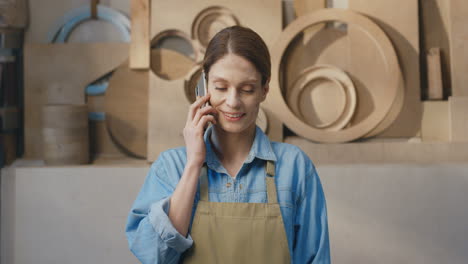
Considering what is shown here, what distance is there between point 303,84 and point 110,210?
1316 mm

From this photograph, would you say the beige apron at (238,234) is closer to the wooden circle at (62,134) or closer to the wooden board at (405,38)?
the wooden circle at (62,134)

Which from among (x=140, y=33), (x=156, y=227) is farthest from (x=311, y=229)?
(x=140, y=33)

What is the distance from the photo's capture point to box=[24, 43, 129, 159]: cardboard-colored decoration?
2.74 m

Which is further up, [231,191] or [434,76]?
[434,76]

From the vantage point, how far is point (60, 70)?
2758mm

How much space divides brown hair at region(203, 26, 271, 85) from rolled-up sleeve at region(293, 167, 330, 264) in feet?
1.16

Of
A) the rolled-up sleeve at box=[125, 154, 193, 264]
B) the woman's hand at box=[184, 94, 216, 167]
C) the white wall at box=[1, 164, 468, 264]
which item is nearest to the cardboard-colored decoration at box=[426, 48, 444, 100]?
the white wall at box=[1, 164, 468, 264]

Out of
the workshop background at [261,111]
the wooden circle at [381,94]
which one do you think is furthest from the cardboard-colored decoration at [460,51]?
the wooden circle at [381,94]

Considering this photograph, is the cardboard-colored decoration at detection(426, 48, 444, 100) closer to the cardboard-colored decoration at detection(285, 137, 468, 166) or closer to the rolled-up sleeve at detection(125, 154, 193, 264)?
the cardboard-colored decoration at detection(285, 137, 468, 166)

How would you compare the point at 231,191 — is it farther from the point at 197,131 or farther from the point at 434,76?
the point at 434,76

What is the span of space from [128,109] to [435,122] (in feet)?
6.02

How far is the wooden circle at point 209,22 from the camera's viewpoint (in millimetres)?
2671

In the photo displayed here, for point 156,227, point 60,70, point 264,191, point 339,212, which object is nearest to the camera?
point 156,227

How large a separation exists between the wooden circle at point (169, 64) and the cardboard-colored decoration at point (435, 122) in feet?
4.71
